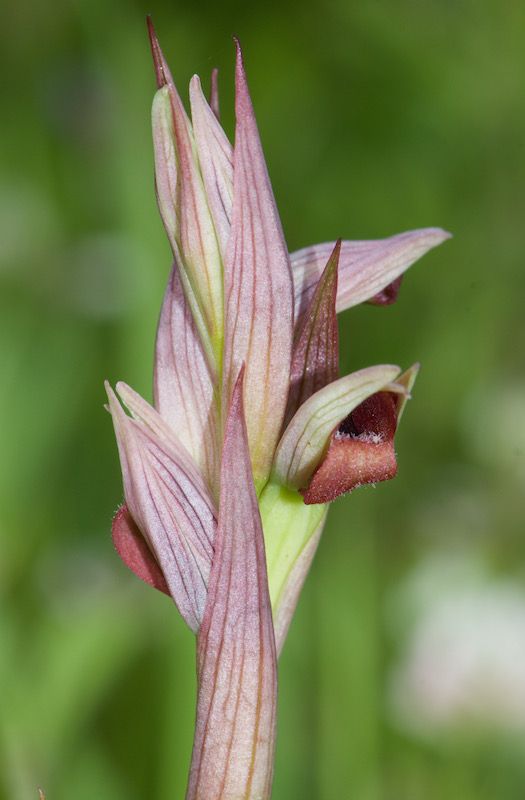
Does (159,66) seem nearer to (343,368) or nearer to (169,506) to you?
(169,506)

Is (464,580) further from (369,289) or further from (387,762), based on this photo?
(369,289)

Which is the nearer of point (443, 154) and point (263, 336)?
point (263, 336)

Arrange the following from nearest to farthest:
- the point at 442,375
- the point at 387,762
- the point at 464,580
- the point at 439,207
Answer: the point at 387,762 → the point at 464,580 → the point at 442,375 → the point at 439,207

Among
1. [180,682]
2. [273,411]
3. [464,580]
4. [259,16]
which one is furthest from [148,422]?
[259,16]

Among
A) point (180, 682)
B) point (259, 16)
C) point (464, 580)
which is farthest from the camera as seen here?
point (259, 16)

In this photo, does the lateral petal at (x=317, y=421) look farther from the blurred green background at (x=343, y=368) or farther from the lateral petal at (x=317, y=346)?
the blurred green background at (x=343, y=368)

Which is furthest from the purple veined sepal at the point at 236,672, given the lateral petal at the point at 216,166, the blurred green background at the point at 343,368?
the blurred green background at the point at 343,368

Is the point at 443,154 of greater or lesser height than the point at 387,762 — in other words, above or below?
above
